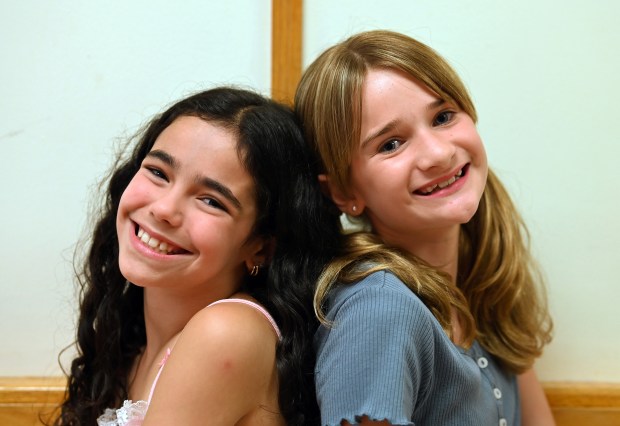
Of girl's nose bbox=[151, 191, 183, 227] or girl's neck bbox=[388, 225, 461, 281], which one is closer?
girl's nose bbox=[151, 191, 183, 227]

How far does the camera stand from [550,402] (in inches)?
61.4

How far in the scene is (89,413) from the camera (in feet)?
4.52

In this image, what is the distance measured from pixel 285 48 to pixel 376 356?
2.12 feet

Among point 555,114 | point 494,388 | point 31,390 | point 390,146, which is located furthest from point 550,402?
point 31,390

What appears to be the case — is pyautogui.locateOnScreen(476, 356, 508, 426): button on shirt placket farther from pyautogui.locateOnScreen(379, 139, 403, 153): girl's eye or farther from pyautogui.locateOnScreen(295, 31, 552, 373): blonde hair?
pyautogui.locateOnScreen(379, 139, 403, 153): girl's eye

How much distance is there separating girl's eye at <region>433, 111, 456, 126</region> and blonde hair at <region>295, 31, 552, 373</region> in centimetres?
2

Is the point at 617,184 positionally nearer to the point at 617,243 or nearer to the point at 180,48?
the point at 617,243

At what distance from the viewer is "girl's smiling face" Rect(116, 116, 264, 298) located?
3.85 feet

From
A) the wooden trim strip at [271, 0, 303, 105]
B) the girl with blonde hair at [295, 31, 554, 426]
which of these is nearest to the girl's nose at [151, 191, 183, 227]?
the girl with blonde hair at [295, 31, 554, 426]

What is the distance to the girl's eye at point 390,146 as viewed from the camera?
1237 mm

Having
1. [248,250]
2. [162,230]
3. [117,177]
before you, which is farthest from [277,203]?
[117,177]

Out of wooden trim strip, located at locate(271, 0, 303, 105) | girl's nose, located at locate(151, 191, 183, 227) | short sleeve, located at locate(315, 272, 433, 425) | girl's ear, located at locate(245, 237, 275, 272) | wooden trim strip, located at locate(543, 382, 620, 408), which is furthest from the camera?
wooden trim strip, located at locate(543, 382, 620, 408)

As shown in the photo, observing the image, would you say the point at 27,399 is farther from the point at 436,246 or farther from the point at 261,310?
the point at 436,246

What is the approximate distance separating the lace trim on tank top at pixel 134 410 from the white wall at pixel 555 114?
527 mm
